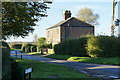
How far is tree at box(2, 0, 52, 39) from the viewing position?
14.9 metres

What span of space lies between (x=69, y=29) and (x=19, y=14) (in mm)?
43403

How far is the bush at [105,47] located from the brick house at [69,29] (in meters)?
26.7

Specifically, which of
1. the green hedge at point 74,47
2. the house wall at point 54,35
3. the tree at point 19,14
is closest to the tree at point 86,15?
the house wall at point 54,35

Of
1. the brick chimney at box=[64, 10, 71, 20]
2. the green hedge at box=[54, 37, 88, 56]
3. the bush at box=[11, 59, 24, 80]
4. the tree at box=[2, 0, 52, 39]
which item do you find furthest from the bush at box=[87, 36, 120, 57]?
the brick chimney at box=[64, 10, 71, 20]

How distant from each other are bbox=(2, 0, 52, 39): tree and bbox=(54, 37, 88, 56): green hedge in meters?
16.4

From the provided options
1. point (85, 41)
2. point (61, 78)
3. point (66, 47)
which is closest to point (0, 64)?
point (61, 78)

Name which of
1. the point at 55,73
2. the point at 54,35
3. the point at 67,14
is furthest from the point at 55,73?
the point at 54,35

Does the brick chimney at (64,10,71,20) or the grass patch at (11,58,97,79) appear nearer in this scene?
the grass patch at (11,58,97,79)

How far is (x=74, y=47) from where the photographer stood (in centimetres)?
3650

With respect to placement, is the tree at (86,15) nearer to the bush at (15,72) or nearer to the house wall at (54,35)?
the house wall at (54,35)

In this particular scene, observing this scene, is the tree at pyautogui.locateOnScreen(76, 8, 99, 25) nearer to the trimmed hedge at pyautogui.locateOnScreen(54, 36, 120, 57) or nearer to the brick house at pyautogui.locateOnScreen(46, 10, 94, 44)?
the brick house at pyautogui.locateOnScreen(46, 10, 94, 44)

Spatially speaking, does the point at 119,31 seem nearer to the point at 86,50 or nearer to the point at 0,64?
the point at 86,50

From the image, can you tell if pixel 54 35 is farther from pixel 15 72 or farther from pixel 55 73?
pixel 15 72

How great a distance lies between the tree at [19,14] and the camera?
14.9 m
